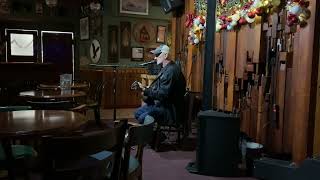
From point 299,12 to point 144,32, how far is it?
20.9 feet

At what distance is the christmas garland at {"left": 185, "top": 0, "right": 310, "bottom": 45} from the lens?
11.6 ft

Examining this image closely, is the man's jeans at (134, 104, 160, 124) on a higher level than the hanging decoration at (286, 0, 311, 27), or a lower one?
lower

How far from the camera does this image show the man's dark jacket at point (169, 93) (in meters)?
4.76

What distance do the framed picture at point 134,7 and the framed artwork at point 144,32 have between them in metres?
0.31

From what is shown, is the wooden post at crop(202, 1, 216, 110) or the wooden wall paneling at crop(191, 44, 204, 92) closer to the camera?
the wooden post at crop(202, 1, 216, 110)

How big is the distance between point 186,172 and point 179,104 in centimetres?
117

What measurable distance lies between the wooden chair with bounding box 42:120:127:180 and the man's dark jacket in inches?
106

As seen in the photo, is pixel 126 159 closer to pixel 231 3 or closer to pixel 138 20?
pixel 231 3

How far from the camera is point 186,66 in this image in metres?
6.70

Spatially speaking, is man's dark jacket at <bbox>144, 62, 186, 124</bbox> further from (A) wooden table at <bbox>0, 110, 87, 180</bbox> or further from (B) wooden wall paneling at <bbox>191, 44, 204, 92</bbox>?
(A) wooden table at <bbox>0, 110, 87, 180</bbox>

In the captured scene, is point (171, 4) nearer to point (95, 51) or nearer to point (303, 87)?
point (95, 51)

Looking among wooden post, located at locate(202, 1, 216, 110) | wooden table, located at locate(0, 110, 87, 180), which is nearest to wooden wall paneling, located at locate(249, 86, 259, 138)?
wooden post, located at locate(202, 1, 216, 110)

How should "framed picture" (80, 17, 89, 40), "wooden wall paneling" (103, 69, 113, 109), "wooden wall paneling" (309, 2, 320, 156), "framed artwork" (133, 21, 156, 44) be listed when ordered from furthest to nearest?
"framed picture" (80, 17, 89, 40) < "framed artwork" (133, 21, 156, 44) < "wooden wall paneling" (103, 69, 113, 109) < "wooden wall paneling" (309, 2, 320, 156)

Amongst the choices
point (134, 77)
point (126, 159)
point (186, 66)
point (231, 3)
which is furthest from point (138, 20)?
point (126, 159)
